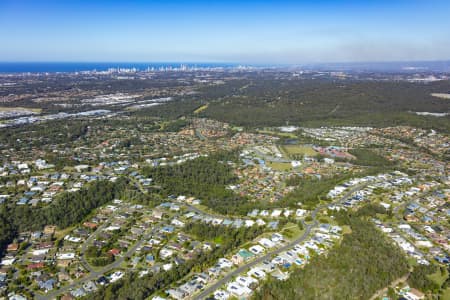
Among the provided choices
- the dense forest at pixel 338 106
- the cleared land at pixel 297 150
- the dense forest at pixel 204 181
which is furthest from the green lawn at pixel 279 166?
the dense forest at pixel 338 106

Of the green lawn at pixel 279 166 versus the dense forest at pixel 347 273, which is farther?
the green lawn at pixel 279 166

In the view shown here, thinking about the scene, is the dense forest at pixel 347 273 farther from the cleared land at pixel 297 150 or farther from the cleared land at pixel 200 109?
the cleared land at pixel 200 109

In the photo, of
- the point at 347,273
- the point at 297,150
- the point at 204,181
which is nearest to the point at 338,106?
the point at 297,150

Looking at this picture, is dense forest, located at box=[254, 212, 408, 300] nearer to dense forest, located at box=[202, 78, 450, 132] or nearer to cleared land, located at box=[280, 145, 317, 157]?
cleared land, located at box=[280, 145, 317, 157]

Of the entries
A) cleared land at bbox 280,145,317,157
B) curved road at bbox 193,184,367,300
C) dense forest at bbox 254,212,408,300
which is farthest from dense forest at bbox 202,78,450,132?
dense forest at bbox 254,212,408,300

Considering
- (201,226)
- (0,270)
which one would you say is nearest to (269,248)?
(201,226)

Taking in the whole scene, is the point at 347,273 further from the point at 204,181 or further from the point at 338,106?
the point at 338,106

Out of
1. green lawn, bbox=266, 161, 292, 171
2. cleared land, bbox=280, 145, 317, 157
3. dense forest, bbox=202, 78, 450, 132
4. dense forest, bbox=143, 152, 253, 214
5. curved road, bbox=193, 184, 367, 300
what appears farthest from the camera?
dense forest, bbox=202, 78, 450, 132

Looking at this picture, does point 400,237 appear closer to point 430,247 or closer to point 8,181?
point 430,247
